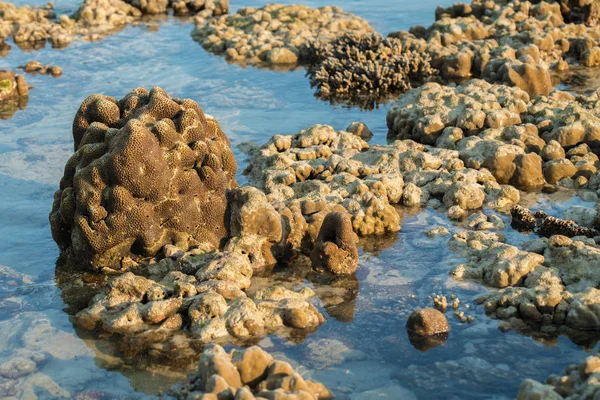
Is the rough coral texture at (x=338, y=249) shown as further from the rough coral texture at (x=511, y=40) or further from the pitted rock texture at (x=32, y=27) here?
the pitted rock texture at (x=32, y=27)

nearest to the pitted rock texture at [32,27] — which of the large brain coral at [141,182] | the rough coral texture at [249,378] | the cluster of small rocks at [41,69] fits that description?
the cluster of small rocks at [41,69]

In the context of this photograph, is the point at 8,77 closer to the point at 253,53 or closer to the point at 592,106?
the point at 253,53

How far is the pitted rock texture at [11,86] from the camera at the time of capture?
17392 millimetres

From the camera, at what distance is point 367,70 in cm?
1731

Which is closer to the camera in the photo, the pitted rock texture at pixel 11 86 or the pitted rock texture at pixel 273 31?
the pitted rock texture at pixel 11 86

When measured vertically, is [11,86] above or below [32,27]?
below

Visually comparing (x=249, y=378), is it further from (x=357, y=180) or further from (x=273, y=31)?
(x=273, y=31)

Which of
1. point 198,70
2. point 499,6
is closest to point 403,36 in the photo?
point 499,6

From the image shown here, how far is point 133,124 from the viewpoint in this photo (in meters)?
9.36

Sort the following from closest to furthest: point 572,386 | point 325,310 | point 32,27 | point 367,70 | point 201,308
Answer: point 572,386, point 201,308, point 325,310, point 367,70, point 32,27

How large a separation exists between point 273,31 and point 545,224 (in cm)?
1349

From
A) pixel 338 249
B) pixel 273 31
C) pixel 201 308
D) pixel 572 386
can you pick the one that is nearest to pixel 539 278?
pixel 572 386

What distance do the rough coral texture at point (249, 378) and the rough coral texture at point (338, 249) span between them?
272 cm

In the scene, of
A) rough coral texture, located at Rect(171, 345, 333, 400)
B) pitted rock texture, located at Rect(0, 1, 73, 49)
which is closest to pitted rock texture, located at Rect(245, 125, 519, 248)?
rough coral texture, located at Rect(171, 345, 333, 400)
